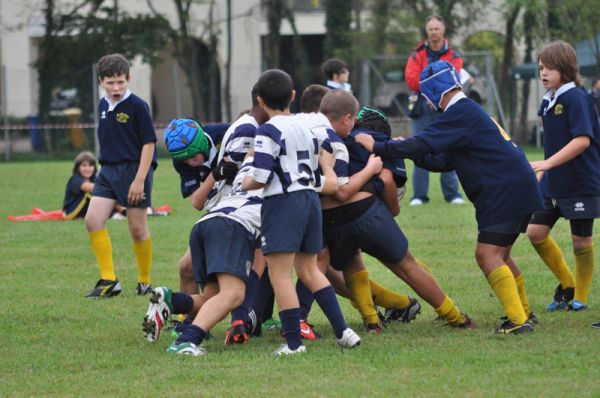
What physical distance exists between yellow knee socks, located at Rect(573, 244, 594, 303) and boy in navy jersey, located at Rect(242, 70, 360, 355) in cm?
202

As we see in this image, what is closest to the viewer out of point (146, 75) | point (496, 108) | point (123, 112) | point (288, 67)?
point (123, 112)

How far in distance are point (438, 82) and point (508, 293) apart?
1.27 m

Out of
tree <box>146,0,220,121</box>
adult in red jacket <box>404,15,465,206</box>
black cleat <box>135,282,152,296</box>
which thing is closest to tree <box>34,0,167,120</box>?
tree <box>146,0,220,121</box>

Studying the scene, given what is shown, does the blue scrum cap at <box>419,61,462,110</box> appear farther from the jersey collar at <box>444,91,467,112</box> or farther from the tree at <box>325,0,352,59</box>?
the tree at <box>325,0,352,59</box>

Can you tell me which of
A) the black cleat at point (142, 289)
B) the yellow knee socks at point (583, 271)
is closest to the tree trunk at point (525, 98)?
the black cleat at point (142, 289)

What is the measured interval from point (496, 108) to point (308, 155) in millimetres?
22161

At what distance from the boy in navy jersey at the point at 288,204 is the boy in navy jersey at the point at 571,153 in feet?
5.20

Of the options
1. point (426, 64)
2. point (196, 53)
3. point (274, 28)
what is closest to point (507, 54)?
point (274, 28)

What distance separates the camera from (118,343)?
657 centimetres

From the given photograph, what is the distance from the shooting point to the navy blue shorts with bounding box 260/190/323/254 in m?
5.88

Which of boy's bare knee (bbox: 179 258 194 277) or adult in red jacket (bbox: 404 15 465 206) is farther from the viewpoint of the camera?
adult in red jacket (bbox: 404 15 465 206)

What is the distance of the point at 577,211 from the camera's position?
7.13 m

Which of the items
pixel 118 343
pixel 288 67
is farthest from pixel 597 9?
pixel 118 343

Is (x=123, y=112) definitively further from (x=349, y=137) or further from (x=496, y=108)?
(x=496, y=108)
